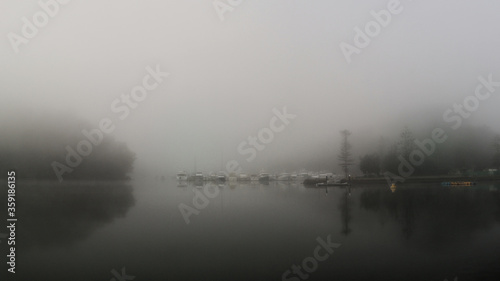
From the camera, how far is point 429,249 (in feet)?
30.6

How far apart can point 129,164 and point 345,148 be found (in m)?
29.2

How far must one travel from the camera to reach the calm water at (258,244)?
771cm

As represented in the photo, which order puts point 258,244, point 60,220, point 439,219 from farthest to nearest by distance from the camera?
point 60,220
point 439,219
point 258,244

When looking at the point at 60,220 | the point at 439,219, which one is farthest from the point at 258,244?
the point at 60,220

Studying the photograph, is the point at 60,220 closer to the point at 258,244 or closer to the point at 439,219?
the point at 258,244

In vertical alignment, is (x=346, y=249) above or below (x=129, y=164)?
below

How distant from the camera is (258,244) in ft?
32.8

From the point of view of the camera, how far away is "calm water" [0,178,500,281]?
7.71 meters

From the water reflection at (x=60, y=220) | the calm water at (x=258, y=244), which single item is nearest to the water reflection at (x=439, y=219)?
the calm water at (x=258, y=244)

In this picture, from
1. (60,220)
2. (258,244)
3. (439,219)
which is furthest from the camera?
(60,220)

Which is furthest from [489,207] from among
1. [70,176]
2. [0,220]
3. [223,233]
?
[70,176]

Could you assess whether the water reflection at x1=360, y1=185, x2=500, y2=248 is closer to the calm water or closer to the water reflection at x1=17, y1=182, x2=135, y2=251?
the calm water

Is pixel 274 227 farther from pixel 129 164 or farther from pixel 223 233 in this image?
pixel 129 164

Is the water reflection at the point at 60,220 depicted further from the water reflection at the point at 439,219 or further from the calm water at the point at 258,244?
the water reflection at the point at 439,219
